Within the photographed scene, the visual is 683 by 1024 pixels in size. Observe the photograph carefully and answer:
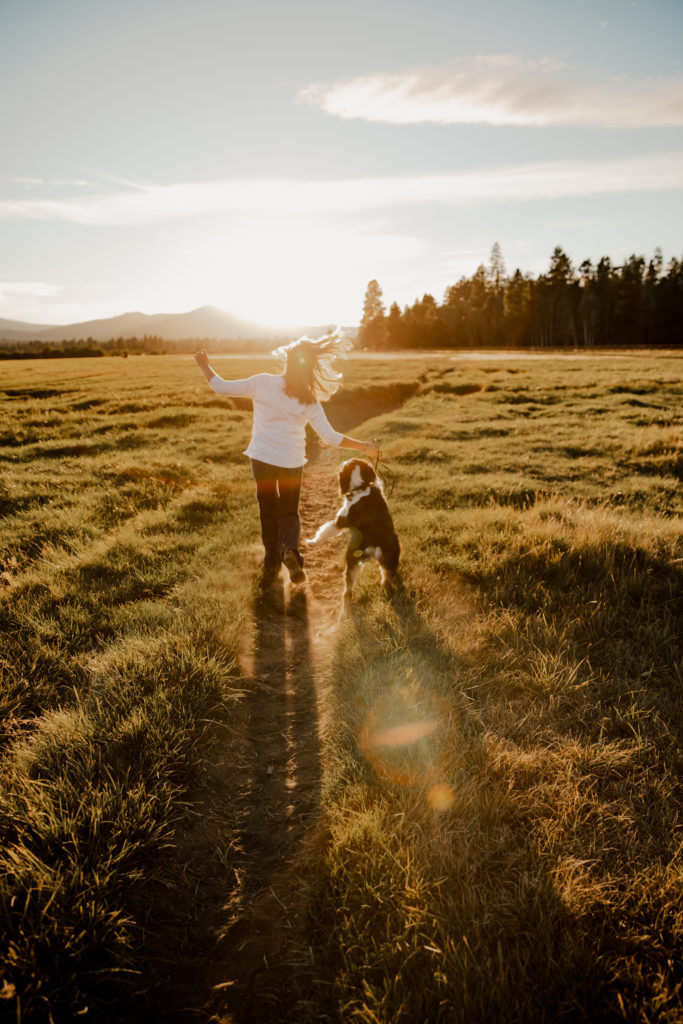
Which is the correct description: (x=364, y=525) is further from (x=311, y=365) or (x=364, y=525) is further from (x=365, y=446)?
(x=311, y=365)

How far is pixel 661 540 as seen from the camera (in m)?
5.31

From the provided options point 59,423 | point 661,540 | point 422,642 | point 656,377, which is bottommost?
point 422,642

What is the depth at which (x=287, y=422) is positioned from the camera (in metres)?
5.06

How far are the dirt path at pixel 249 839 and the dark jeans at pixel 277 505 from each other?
47.1 inches

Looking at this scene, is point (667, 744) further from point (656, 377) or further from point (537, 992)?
point (656, 377)

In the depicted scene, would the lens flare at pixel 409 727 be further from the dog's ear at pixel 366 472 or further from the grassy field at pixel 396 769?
the dog's ear at pixel 366 472

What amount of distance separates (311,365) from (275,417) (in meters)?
0.66

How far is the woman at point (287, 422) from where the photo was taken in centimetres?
494

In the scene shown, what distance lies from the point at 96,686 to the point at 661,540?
575cm

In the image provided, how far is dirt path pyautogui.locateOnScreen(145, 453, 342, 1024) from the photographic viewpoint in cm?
201

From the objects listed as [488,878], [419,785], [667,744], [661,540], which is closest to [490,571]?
[661,540]

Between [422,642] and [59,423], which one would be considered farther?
[59,423]

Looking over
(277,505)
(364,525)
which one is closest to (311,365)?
(277,505)

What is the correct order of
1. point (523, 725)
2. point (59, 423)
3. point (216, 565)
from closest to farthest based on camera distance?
1. point (523, 725)
2. point (216, 565)
3. point (59, 423)
